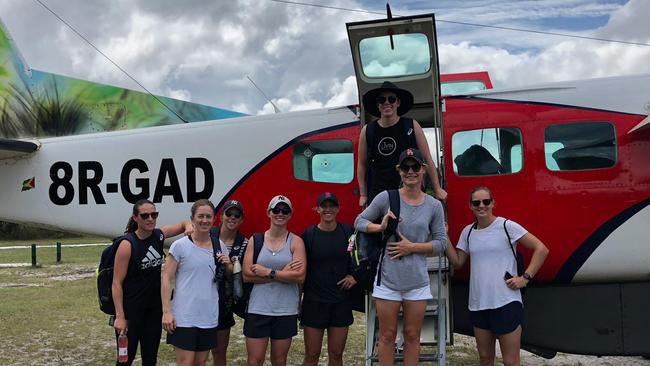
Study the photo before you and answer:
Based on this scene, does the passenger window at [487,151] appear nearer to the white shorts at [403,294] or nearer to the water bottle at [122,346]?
the white shorts at [403,294]

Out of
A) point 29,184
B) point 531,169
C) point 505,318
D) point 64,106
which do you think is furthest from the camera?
point 64,106

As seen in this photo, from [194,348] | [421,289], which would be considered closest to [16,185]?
[194,348]

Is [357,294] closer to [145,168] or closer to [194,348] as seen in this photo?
[194,348]

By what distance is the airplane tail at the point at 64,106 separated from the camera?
11963mm

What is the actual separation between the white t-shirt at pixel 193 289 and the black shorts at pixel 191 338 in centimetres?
5

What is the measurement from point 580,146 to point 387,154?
2060 mm

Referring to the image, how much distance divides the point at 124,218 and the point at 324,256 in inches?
120

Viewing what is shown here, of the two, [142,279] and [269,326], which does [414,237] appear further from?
[142,279]

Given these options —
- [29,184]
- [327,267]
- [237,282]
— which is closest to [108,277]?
[237,282]

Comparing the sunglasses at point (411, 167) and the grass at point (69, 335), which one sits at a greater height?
the sunglasses at point (411, 167)

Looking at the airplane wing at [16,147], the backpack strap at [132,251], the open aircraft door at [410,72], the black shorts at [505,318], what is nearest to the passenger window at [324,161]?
the open aircraft door at [410,72]

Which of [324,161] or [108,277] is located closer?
[108,277]

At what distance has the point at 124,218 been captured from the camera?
22.7 ft

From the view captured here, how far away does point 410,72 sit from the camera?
18.1ft
